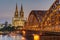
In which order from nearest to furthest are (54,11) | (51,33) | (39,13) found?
(51,33) < (54,11) < (39,13)

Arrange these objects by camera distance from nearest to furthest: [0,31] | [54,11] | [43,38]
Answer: [43,38]
[54,11]
[0,31]

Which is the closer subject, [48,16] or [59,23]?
[59,23]

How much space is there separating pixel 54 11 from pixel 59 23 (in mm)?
2147

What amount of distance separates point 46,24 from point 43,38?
4785mm

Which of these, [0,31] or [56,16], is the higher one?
[56,16]

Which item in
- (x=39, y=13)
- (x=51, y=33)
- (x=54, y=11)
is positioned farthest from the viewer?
(x=39, y=13)

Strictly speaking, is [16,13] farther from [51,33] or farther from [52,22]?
[51,33]

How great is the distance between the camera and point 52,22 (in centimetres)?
3278

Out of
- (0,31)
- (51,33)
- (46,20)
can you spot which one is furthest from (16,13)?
(51,33)

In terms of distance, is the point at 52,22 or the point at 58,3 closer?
the point at 58,3

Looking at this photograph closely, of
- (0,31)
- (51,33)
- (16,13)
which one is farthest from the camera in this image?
(16,13)

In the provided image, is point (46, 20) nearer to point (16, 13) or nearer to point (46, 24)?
point (46, 24)

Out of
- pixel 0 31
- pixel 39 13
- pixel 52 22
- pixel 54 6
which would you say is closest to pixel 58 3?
pixel 54 6

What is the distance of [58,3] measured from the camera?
29.8 metres
